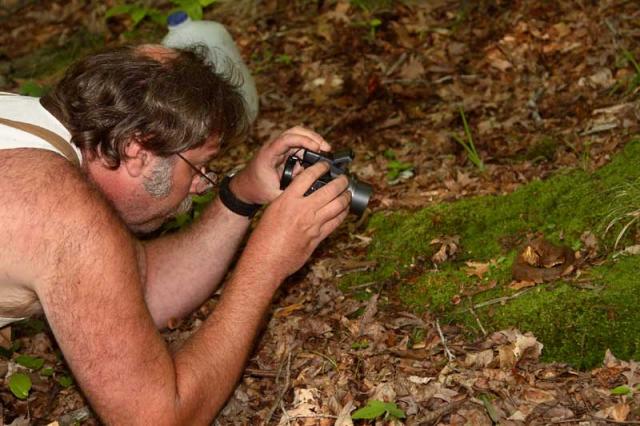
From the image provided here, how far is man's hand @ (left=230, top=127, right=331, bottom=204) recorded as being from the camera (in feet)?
12.1

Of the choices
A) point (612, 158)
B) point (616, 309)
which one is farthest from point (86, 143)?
point (612, 158)

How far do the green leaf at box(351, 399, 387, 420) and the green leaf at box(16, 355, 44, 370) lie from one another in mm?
1859

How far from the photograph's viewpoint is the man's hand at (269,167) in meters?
3.70

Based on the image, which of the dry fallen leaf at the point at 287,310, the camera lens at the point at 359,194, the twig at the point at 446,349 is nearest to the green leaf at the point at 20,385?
the dry fallen leaf at the point at 287,310

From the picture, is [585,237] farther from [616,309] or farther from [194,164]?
[194,164]

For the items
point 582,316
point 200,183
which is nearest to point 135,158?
point 200,183

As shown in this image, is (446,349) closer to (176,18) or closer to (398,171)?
(398,171)

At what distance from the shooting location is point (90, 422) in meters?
3.71

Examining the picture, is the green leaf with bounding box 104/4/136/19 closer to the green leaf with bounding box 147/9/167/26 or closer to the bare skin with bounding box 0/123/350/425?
the green leaf with bounding box 147/9/167/26

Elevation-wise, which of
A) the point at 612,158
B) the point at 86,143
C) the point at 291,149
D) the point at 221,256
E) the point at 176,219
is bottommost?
the point at 176,219

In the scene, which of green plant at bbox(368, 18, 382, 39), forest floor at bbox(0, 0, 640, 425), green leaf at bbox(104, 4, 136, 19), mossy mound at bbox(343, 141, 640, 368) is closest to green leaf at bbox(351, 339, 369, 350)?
forest floor at bbox(0, 0, 640, 425)

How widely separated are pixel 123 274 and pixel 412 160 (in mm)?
2924

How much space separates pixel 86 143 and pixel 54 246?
0.68 meters

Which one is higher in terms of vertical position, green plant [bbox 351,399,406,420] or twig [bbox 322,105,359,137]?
green plant [bbox 351,399,406,420]
